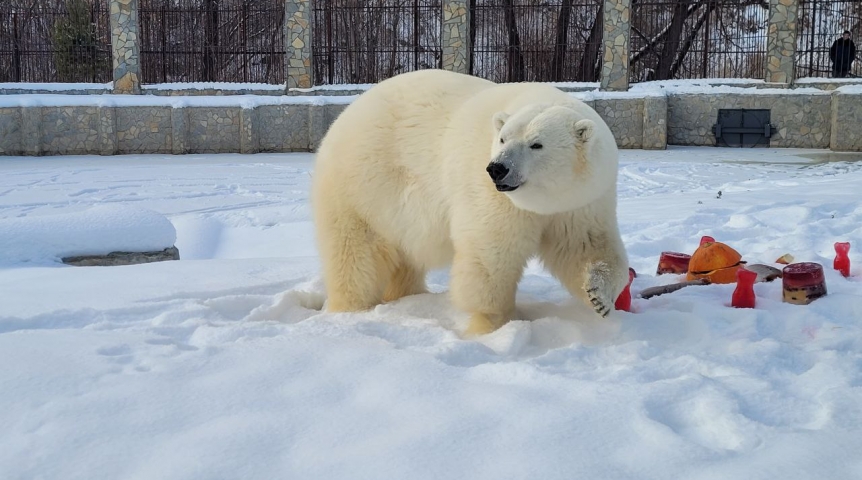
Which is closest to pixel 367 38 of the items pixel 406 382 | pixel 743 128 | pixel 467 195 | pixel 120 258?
pixel 743 128

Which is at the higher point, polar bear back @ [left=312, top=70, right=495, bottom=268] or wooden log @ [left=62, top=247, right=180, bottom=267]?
polar bear back @ [left=312, top=70, right=495, bottom=268]

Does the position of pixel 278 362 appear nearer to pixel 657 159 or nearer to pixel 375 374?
pixel 375 374

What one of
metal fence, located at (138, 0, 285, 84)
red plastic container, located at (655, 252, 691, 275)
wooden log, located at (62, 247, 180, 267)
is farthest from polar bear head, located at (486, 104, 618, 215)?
metal fence, located at (138, 0, 285, 84)

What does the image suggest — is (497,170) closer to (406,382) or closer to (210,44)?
(406,382)

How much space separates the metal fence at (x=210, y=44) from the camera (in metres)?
15.6

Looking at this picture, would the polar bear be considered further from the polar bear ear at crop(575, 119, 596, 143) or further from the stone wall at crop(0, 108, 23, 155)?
the stone wall at crop(0, 108, 23, 155)

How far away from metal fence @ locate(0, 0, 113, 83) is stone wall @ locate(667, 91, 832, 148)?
1076 cm

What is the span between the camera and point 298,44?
1477 centimetres

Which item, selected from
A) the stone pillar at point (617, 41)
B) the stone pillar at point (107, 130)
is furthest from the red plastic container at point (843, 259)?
the stone pillar at point (107, 130)

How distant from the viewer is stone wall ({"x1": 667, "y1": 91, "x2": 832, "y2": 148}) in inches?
523

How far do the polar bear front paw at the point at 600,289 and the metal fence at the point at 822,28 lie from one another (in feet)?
44.3

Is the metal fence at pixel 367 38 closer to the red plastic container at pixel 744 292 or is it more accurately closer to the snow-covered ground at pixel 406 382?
the snow-covered ground at pixel 406 382

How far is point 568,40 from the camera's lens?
1560 centimetres

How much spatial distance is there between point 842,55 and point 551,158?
538 inches
